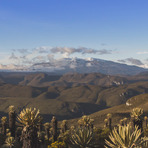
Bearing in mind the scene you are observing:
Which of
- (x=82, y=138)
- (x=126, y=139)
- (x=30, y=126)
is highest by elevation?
(x=30, y=126)


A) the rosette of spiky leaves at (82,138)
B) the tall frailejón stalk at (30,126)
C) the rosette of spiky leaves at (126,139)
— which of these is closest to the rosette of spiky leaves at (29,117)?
the tall frailejón stalk at (30,126)

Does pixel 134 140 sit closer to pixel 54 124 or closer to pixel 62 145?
pixel 62 145

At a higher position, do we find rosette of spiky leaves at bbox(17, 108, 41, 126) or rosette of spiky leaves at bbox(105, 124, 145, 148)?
rosette of spiky leaves at bbox(17, 108, 41, 126)

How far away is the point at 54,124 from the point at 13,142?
24.2m

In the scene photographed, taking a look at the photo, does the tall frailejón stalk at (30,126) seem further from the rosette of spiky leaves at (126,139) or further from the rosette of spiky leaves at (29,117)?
the rosette of spiky leaves at (126,139)

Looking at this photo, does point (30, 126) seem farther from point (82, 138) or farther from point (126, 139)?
point (126, 139)

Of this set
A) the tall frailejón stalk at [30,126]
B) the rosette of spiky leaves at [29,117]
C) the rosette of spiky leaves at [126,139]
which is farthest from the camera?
the tall frailejón stalk at [30,126]

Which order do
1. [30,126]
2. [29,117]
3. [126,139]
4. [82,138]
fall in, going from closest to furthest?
[126,139] < [82,138] < [29,117] < [30,126]

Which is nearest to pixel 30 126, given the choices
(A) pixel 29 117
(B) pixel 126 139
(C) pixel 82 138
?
(A) pixel 29 117

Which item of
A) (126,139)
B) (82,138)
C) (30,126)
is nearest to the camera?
(126,139)

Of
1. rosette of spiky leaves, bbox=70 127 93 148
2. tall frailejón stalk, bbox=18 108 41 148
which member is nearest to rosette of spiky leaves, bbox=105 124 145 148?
rosette of spiky leaves, bbox=70 127 93 148

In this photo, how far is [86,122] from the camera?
84750mm

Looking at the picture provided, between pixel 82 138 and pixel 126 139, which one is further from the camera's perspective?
pixel 82 138

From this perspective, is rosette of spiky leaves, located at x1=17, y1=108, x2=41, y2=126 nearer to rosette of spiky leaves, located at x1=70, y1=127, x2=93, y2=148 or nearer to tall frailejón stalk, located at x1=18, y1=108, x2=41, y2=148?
tall frailejón stalk, located at x1=18, y1=108, x2=41, y2=148
